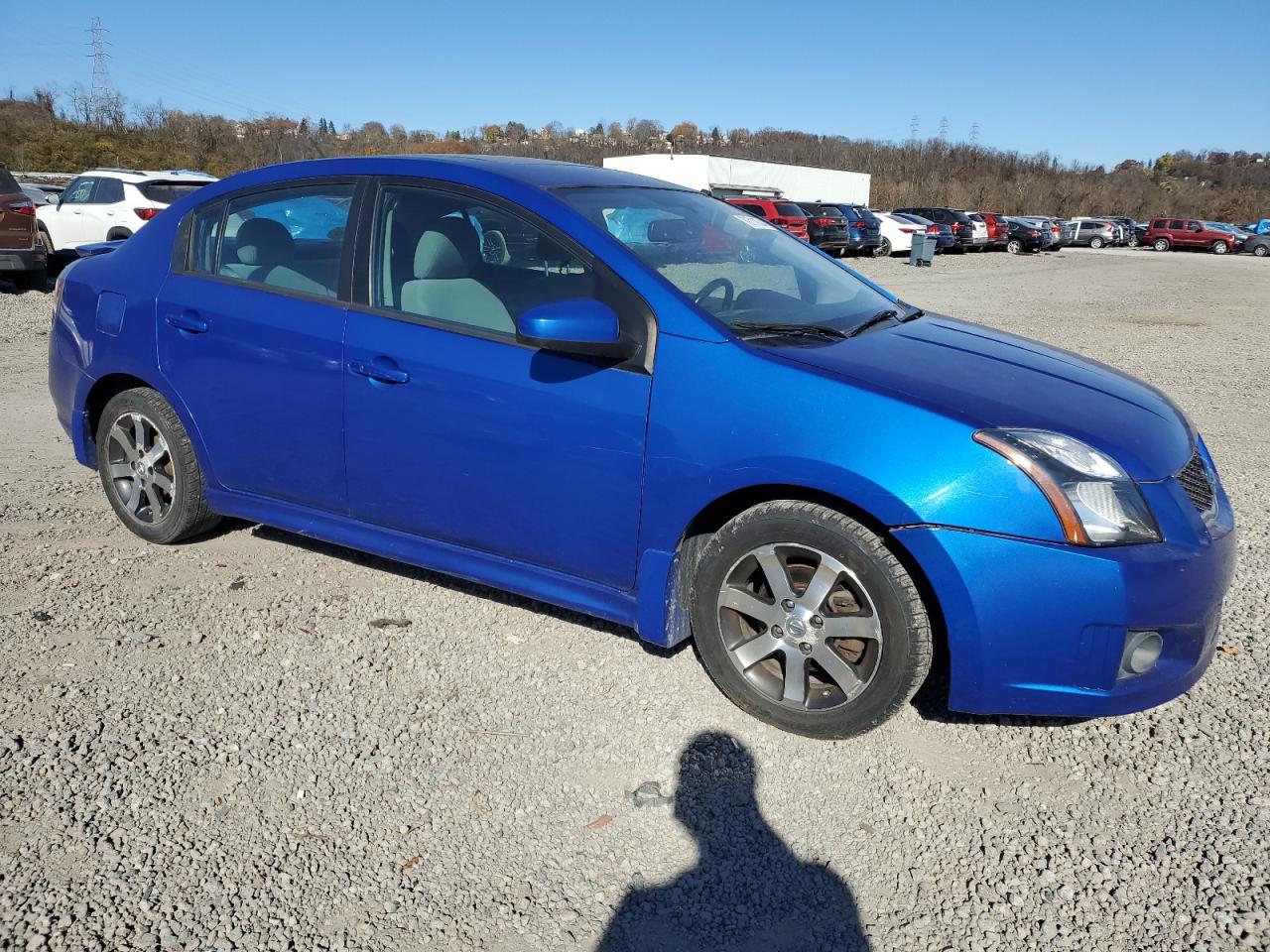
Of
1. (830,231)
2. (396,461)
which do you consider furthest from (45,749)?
(830,231)

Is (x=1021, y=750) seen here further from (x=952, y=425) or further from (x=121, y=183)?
Answer: (x=121, y=183)

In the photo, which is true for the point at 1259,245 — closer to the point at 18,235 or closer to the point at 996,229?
the point at 996,229

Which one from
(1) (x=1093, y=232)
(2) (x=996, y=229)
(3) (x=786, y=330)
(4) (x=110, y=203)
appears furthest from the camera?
(1) (x=1093, y=232)

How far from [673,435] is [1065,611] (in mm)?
1213

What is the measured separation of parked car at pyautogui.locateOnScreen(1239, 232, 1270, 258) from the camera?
4809 centimetres

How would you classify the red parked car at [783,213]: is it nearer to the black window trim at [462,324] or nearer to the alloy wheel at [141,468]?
the alloy wheel at [141,468]

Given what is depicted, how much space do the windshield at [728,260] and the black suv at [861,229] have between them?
27.0m

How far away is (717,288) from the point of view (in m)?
3.51

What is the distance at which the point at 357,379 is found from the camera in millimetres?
3652

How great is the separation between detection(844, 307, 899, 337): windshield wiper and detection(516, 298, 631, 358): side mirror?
871 mm

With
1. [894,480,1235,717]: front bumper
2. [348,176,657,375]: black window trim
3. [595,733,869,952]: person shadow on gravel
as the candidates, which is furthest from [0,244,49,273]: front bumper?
[894,480,1235,717]: front bumper

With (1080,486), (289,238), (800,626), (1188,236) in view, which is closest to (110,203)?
(289,238)

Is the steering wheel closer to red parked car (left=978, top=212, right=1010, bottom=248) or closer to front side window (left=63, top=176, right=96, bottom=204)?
front side window (left=63, top=176, right=96, bottom=204)

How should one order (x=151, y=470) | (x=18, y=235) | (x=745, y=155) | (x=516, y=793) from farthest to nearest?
1. (x=745, y=155)
2. (x=18, y=235)
3. (x=151, y=470)
4. (x=516, y=793)
